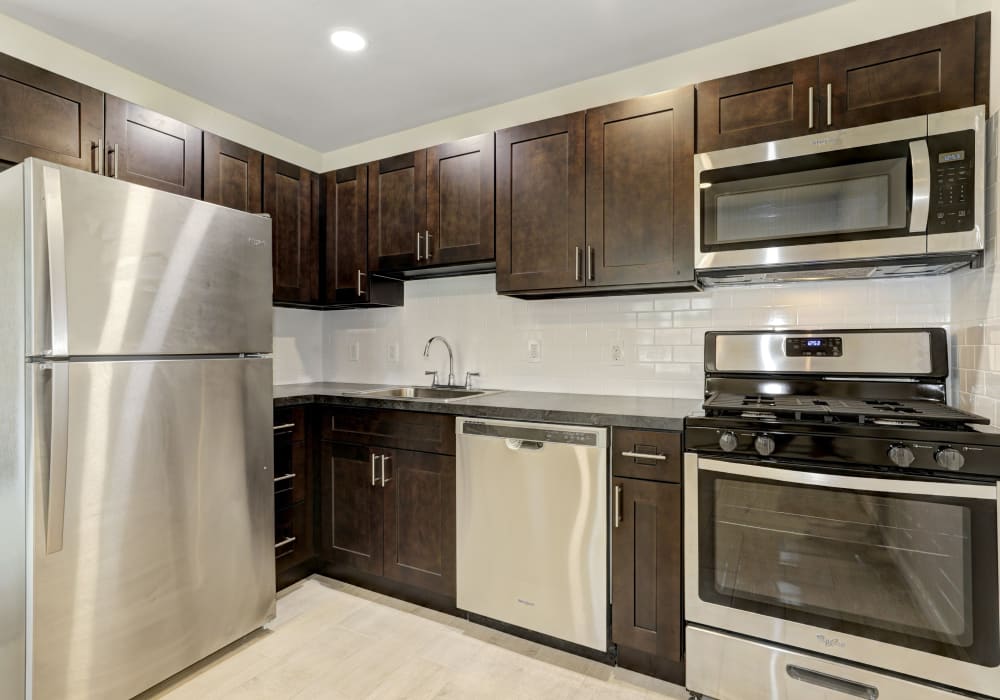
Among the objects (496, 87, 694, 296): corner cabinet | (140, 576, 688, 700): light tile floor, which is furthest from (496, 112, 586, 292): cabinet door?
(140, 576, 688, 700): light tile floor

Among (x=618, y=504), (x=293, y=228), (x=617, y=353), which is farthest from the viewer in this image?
(x=293, y=228)

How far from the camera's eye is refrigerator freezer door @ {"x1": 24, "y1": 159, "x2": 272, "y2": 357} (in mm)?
1532

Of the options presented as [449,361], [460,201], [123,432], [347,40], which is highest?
[347,40]

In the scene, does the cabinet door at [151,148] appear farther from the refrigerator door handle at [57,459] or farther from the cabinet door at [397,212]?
the refrigerator door handle at [57,459]

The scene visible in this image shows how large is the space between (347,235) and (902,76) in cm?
269

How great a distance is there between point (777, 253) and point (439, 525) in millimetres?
1820

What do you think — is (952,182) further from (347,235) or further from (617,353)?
(347,235)

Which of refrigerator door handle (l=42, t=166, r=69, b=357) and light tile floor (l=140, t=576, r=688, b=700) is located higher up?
refrigerator door handle (l=42, t=166, r=69, b=357)

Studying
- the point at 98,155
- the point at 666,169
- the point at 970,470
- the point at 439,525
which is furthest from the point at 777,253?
the point at 98,155

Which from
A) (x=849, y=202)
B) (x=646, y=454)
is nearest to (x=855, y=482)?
(x=646, y=454)

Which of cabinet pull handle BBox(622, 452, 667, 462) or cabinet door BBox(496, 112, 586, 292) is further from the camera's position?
cabinet door BBox(496, 112, 586, 292)

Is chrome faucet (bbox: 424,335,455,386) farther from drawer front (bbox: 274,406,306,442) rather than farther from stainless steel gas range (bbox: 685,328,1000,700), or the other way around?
stainless steel gas range (bbox: 685,328,1000,700)

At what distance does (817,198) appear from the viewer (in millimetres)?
1836

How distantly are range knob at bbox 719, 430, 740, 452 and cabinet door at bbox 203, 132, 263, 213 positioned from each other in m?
2.59
